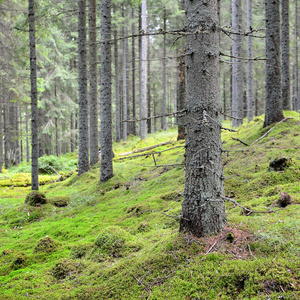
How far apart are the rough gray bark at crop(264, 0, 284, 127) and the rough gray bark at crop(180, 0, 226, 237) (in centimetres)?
490

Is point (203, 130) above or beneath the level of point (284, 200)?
above

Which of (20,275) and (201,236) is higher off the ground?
(201,236)

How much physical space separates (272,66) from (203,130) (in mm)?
5448

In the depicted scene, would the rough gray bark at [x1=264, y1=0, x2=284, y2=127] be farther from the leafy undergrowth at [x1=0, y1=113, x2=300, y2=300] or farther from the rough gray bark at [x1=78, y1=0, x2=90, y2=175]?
the rough gray bark at [x1=78, y1=0, x2=90, y2=175]

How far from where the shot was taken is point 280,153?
566cm

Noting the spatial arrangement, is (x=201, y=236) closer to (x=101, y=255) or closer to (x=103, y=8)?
(x=101, y=255)

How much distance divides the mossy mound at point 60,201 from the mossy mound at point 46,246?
10.3 ft

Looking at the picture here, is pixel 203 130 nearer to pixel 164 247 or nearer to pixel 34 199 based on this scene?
pixel 164 247

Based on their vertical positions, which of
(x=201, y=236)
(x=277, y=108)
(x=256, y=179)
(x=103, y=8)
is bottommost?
(x=201, y=236)

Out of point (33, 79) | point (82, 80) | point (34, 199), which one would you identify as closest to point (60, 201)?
point (34, 199)

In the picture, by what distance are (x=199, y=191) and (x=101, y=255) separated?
1885 millimetres

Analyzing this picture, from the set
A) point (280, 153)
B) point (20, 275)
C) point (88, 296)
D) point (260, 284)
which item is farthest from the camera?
point (280, 153)

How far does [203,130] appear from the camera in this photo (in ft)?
10.2

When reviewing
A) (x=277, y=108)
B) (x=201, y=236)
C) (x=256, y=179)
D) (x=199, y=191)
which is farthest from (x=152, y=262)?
(x=277, y=108)
